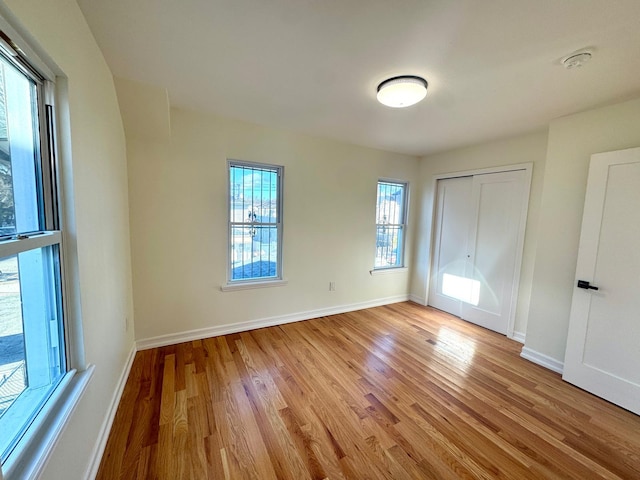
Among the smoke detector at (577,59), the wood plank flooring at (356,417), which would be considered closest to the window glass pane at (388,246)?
the wood plank flooring at (356,417)

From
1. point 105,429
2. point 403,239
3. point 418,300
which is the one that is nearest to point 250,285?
point 105,429

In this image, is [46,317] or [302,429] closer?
[46,317]

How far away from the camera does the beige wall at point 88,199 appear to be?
3.47ft

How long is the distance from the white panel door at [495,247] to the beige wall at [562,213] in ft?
1.50

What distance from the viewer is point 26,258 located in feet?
3.21

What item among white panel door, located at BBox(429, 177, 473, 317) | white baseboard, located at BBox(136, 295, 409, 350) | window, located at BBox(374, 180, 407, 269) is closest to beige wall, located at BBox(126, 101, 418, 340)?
white baseboard, located at BBox(136, 295, 409, 350)

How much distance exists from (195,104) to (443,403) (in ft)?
11.1

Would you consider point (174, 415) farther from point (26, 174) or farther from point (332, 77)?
point (332, 77)

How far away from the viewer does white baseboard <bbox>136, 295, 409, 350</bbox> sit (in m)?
2.66

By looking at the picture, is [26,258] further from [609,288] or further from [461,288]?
[461,288]

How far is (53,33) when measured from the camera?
1058 millimetres

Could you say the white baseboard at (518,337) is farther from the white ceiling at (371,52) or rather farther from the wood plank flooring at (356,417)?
the white ceiling at (371,52)

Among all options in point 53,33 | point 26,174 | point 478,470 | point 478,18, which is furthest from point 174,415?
point 478,18

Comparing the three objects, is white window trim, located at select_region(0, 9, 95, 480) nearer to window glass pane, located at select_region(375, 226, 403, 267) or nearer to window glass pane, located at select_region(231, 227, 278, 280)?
window glass pane, located at select_region(231, 227, 278, 280)
